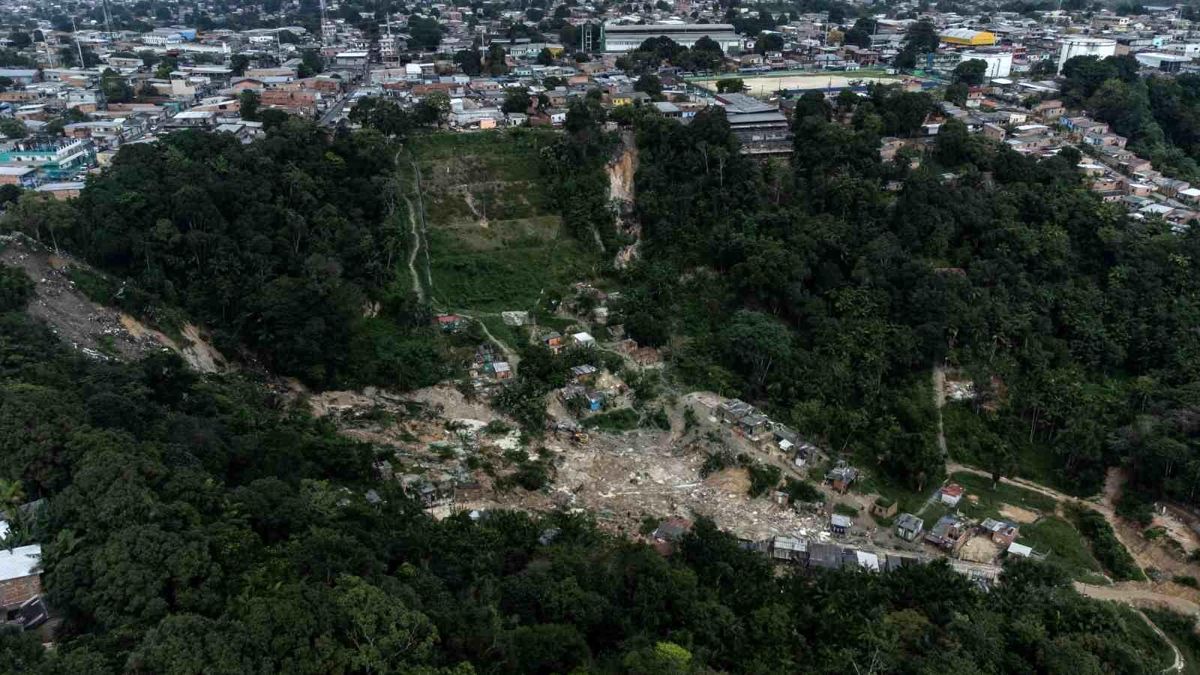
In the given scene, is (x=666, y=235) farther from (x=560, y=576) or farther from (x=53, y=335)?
(x=53, y=335)

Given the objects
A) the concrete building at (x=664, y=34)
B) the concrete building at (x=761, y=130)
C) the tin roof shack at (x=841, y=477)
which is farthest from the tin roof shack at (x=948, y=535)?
the concrete building at (x=664, y=34)

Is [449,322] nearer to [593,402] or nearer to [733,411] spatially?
[593,402]

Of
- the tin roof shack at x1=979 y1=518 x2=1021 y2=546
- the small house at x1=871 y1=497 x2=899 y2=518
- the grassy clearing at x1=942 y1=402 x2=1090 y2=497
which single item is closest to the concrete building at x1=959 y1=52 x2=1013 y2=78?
the grassy clearing at x1=942 y1=402 x2=1090 y2=497

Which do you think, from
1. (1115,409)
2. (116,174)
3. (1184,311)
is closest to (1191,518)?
(1115,409)

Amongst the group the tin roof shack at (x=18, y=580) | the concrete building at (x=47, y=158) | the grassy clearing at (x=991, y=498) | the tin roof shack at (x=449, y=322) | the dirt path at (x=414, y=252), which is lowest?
the grassy clearing at (x=991, y=498)

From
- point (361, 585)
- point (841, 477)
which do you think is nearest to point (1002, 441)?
point (841, 477)

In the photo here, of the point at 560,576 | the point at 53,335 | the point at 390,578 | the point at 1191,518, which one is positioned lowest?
the point at 1191,518

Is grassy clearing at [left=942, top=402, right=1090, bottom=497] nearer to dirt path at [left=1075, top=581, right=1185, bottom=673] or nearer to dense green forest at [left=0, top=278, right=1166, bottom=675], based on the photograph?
dirt path at [left=1075, top=581, right=1185, bottom=673]

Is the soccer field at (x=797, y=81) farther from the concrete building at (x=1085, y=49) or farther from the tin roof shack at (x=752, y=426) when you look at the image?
the tin roof shack at (x=752, y=426)
